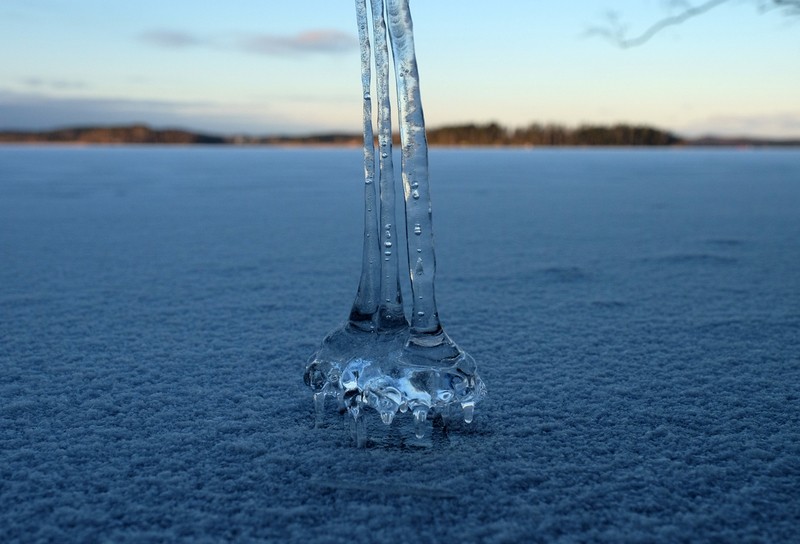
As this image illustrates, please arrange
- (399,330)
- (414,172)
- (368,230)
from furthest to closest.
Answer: (368,230) < (399,330) < (414,172)

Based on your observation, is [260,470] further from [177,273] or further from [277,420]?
[177,273]

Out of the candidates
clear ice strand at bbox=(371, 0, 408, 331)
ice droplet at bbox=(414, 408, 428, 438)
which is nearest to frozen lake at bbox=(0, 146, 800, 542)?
ice droplet at bbox=(414, 408, 428, 438)

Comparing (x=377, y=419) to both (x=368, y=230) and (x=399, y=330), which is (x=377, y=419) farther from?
(x=368, y=230)

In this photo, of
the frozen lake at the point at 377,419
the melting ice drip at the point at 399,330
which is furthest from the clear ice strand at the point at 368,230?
the frozen lake at the point at 377,419

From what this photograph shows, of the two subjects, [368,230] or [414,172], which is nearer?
[414,172]

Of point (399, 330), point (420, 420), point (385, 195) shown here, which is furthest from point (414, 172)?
point (420, 420)

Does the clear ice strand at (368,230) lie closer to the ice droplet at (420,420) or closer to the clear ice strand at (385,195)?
the clear ice strand at (385,195)

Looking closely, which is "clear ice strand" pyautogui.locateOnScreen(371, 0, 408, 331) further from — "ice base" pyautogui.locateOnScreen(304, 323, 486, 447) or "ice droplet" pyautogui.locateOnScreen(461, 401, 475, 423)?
"ice droplet" pyautogui.locateOnScreen(461, 401, 475, 423)
